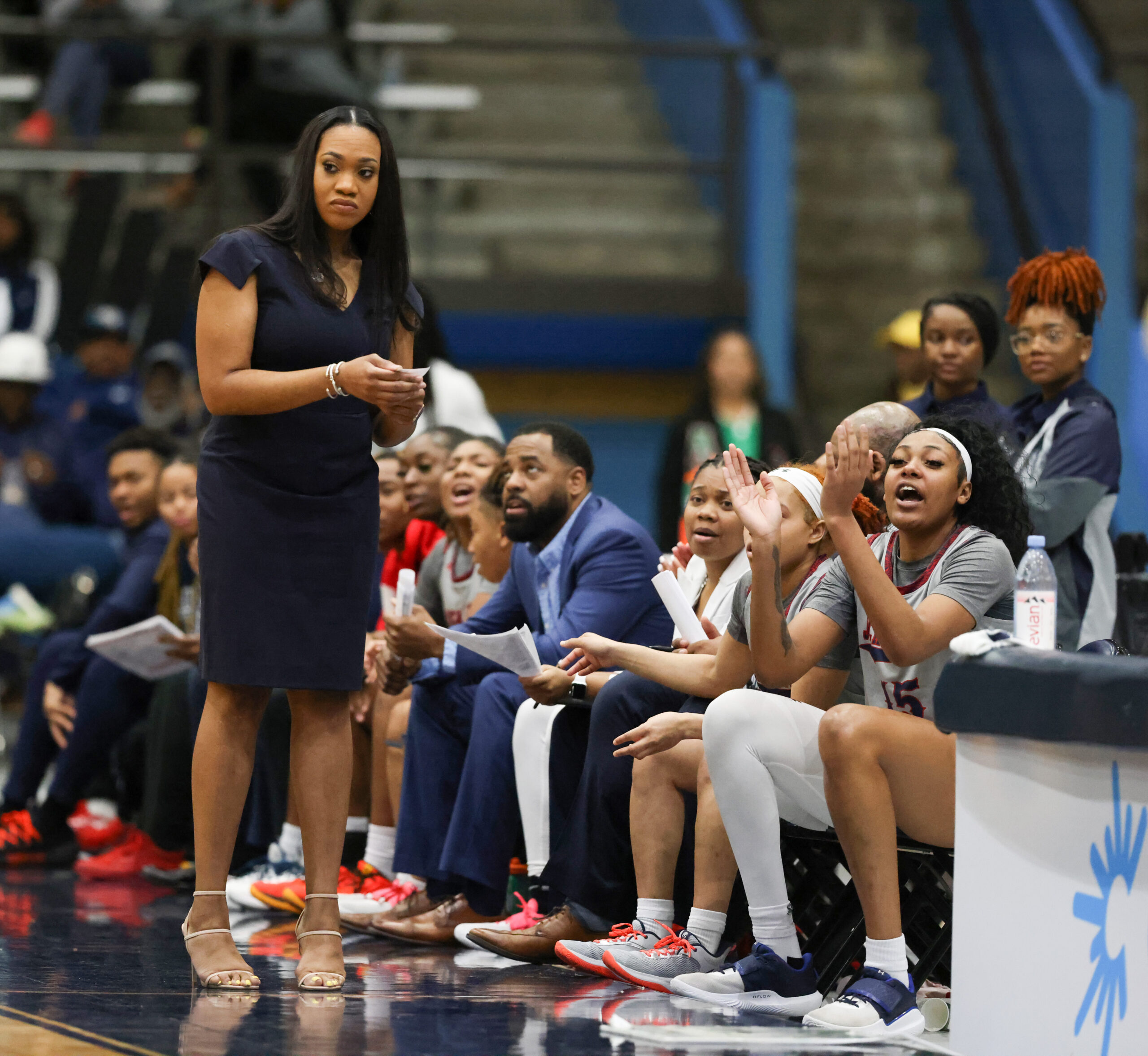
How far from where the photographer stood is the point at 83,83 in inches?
349

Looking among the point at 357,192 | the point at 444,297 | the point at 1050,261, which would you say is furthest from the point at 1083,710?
the point at 444,297

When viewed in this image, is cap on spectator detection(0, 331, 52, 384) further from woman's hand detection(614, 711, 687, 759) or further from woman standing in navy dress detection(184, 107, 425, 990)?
woman's hand detection(614, 711, 687, 759)

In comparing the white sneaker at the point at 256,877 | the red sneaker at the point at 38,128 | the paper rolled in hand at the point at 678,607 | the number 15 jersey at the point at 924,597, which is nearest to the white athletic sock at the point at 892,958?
the number 15 jersey at the point at 924,597

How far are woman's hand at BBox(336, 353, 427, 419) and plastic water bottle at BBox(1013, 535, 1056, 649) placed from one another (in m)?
1.13

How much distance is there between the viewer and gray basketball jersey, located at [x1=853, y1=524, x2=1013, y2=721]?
11.8 feet

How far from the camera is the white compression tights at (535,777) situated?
4383 millimetres

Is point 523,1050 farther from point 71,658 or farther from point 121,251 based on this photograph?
point 121,251

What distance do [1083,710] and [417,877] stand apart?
2.21 metres

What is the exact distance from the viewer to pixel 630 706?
4.14 meters

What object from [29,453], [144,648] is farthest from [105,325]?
[144,648]

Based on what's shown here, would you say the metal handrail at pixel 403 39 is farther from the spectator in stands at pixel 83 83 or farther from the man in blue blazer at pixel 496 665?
the man in blue blazer at pixel 496 665

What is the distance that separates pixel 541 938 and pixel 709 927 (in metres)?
0.51

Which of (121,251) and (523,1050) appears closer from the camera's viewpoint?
(523,1050)

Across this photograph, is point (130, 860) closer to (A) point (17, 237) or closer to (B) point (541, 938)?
(B) point (541, 938)
